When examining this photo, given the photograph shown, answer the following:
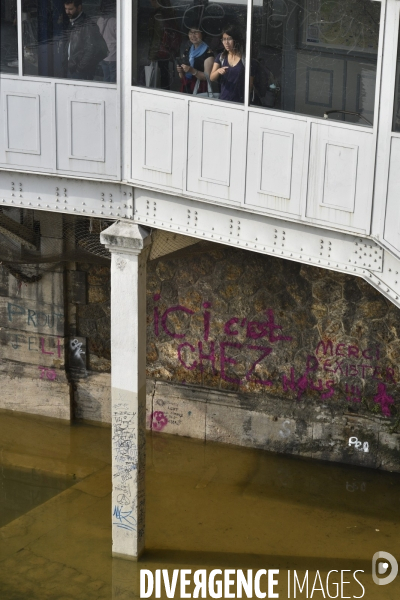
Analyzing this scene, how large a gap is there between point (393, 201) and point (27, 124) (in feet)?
11.2

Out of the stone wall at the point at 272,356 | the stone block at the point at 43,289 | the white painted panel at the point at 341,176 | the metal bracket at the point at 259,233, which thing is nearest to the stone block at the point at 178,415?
the stone wall at the point at 272,356

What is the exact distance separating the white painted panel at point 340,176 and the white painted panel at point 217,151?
762 millimetres

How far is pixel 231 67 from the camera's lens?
7.87 meters

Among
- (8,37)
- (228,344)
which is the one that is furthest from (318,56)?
(228,344)

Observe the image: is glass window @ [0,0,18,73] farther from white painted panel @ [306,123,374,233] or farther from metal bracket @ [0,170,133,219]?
white painted panel @ [306,123,374,233]

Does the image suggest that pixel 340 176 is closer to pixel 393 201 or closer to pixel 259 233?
pixel 393 201

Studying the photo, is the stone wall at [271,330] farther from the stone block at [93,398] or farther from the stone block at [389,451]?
the stone block at [93,398]

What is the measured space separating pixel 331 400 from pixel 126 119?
4.65 m

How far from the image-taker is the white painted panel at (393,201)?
7207 mm

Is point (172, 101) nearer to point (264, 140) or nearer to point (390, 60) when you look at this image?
point (264, 140)

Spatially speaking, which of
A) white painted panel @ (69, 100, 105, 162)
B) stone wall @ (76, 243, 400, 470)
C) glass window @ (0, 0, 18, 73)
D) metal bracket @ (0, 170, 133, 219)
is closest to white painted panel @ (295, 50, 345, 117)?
white painted panel @ (69, 100, 105, 162)

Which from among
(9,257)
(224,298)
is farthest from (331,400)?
(9,257)

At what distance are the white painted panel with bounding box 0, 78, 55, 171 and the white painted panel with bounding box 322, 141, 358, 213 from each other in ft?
8.51

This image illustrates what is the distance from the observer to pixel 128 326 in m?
9.03
